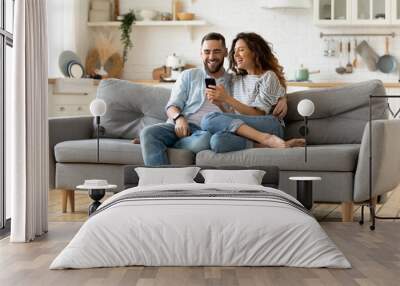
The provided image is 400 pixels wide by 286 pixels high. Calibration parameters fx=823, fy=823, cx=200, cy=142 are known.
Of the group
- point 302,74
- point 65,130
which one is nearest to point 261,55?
point 65,130

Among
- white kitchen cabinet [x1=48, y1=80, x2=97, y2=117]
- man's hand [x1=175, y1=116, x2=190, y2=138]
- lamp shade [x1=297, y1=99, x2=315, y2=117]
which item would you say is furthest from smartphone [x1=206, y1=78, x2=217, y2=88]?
white kitchen cabinet [x1=48, y1=80, x2=97, y2=117]

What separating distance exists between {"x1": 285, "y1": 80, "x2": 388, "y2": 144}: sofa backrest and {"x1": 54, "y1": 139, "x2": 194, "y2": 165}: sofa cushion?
3.19 ft

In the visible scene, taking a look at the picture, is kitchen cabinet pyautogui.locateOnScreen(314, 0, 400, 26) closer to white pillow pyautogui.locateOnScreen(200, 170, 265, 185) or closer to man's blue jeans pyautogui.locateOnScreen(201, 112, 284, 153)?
man's blue jeans pyautogui.locateOnScreen(201, 112, 284, 153)

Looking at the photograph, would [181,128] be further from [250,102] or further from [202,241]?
[202,241]

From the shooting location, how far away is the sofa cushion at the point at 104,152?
5551 millimetres

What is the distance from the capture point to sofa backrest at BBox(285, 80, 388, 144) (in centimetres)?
573

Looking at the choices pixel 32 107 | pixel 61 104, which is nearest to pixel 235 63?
pixel 32 107

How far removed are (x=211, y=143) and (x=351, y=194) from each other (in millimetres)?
952

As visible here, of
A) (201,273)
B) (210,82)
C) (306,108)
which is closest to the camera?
(201,273)

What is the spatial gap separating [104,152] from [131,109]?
811mm

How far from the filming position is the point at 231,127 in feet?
17.8

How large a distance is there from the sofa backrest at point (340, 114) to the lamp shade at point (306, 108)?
0.38 meters

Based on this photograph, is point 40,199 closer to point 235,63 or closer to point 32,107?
point 32,107

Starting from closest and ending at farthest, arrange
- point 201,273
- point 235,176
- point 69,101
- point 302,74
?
point 201,273 < point 235,176 < point 69,101 < point 302,74
